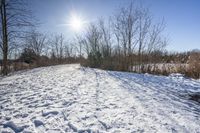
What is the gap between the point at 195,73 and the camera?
35.4 feet

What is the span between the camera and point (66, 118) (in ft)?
12.7

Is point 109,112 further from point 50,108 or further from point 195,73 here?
point 195,73

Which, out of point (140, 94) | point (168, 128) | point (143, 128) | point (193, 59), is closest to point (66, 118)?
point (143, 128)

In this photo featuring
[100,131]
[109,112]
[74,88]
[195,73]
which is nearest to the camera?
[100,131]

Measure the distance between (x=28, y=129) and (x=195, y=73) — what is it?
9590mm

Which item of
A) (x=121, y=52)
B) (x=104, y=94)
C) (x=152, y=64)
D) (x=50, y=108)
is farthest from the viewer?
(x=121, y=52)

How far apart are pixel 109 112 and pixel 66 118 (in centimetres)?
85

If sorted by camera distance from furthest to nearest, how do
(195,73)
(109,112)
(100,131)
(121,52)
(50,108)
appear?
(121,52), (195,73), (50,108), (109,112), (100,131)

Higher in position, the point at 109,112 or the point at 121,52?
the point at 121,52

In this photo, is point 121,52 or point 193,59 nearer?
point 193,59

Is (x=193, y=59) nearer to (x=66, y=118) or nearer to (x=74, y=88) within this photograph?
(x=74, y=88)

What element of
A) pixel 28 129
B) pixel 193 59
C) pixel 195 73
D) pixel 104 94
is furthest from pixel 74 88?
pixel 193 59

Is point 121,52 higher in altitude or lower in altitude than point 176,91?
higher

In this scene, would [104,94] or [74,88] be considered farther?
[74,88]
